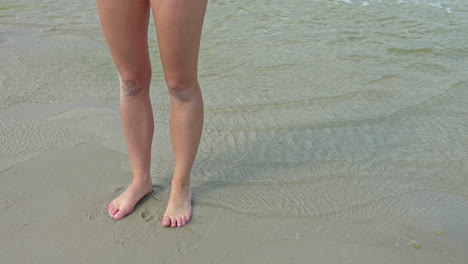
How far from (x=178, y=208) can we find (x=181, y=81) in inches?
26.7

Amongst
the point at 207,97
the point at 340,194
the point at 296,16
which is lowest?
the point at 296,16

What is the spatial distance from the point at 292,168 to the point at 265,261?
892mm

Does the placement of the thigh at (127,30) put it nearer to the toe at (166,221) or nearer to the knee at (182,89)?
the knee at (182,89)

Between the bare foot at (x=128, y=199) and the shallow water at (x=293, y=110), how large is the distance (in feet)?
1.03

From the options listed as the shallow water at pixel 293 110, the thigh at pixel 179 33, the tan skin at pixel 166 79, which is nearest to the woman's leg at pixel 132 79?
the tan skin at pixel 166 79

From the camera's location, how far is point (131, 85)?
206 cm

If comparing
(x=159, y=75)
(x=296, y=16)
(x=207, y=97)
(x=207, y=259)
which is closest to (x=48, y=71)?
(x=159, y=75)

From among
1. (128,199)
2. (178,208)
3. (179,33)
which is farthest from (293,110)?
(179,33)

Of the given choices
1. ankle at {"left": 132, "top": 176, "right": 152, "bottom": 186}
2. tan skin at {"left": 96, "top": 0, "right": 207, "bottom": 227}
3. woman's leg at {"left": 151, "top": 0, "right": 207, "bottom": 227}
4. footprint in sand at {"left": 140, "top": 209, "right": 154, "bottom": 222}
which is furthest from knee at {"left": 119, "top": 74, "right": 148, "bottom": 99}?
footprint in sand at {"left": 140, "top": 209, "right": 154, "bottom": 222}

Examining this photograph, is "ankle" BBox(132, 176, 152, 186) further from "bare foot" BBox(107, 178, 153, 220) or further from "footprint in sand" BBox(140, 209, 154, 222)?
"footprint in sand" BBox(140, 209, 154, 222)

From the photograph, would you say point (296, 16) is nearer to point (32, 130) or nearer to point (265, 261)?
point (32, 130)

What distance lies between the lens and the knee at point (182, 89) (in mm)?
1917

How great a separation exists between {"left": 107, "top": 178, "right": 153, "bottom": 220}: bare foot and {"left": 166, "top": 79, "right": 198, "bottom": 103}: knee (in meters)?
0.58

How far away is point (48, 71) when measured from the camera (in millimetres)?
4059
